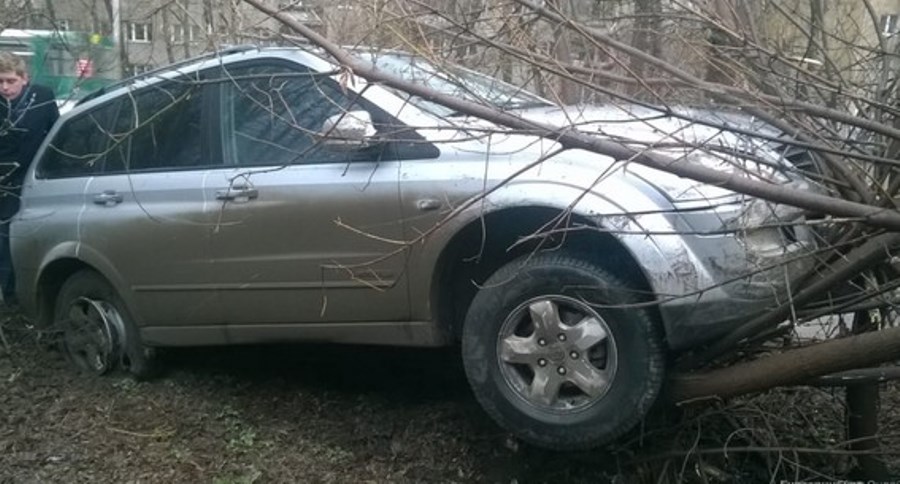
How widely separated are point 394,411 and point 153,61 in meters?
3.23

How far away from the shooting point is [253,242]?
4.65 meters

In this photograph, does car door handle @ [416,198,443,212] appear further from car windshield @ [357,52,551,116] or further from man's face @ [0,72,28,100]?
man's face @ [0,72,28,100]

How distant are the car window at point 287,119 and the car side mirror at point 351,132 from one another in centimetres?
5

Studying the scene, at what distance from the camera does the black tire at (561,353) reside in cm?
378

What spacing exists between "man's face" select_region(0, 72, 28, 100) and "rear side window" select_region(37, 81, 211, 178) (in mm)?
771

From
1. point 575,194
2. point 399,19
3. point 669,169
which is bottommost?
point 575,194

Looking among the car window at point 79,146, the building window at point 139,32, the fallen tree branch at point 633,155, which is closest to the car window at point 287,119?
the fallen tree branch at point 633,155

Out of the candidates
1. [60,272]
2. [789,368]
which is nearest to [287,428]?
[60,272]

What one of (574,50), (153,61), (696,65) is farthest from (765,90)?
(153,61)

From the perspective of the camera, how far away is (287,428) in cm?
477

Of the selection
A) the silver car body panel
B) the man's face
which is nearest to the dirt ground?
the silver car body panel

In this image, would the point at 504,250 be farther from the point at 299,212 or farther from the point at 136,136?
the point at 136,136

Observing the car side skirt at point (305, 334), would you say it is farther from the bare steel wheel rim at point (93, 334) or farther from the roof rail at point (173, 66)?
the roof rail at point (173, 66)

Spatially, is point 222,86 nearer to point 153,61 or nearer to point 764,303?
point 153,61
